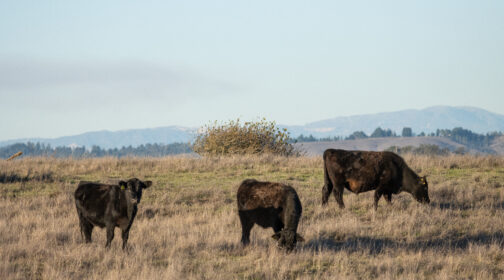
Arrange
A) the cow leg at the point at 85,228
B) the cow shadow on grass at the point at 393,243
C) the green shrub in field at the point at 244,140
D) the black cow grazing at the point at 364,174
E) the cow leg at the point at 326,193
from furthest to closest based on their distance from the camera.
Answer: the green shrub in field at the point at 244,140
the cow leg at the point at 326,193
the black cow grazing at the point at 364,174
the cow shadow on grass at the point at 393,243
the cow leg at the point at 85,228

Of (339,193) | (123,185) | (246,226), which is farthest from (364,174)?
(123,185)

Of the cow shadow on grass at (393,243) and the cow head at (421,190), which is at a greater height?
the cow head at (421,190)

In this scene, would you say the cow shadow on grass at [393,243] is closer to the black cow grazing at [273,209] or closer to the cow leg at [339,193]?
the black cow grazing at [273,209]

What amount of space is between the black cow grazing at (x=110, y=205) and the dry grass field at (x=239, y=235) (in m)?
0.47

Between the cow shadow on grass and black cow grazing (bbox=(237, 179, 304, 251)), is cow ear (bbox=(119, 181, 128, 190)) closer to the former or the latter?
black cow grazing (bbox=(237, 179, 304, 251))

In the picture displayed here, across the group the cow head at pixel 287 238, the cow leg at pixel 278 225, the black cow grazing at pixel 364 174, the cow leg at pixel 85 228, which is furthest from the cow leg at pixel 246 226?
the black cow grazing at pixel 364 174

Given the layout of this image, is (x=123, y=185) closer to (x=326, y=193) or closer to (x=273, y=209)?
(x=273, y=209)

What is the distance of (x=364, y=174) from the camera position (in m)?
16.7

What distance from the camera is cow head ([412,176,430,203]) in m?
17.3

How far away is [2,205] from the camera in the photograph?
17672 mm

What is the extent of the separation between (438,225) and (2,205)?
1274cm

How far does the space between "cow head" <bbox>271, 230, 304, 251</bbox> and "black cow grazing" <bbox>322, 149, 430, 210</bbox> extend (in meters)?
5.79

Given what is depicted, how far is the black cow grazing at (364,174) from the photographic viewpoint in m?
16.7

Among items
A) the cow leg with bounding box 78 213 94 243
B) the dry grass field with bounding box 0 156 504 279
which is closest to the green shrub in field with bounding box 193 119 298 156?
the dry grass field with bounding box 0 156 504 279
